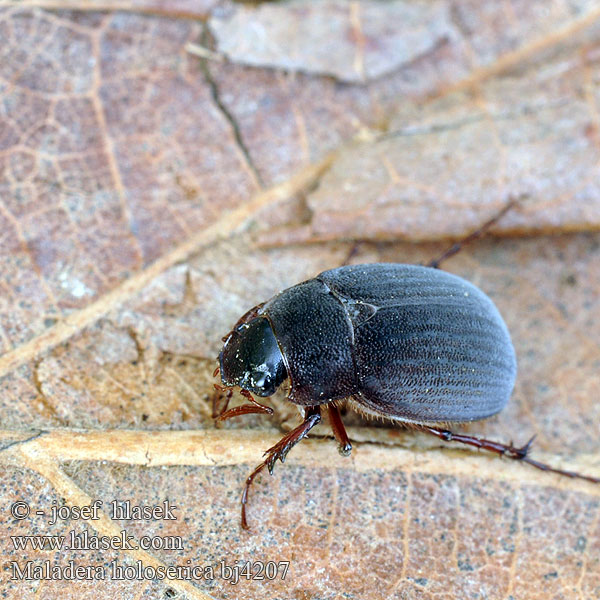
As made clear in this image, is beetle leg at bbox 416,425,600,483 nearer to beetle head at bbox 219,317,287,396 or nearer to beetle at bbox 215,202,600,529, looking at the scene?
beetle at bbox 215,202,600,529

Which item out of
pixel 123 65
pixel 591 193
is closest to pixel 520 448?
pixel 591 193

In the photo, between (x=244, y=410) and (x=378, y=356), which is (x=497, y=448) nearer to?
(x=378, y=356)

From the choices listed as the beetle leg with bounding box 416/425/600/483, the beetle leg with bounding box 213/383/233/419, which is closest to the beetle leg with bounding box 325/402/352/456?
the beetle leg with bounding box 416/425/600/483

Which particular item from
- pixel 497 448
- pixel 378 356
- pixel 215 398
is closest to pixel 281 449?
pixel 215 398

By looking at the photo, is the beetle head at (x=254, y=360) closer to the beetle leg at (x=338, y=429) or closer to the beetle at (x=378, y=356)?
the beetle at (x=378, y=356)

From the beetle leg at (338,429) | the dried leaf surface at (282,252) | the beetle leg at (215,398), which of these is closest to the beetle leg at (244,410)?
the beetle leg at (215,398)

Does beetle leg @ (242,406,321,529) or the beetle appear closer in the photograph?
beetle leg @ (242,406,321,529)

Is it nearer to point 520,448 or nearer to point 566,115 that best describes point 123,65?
point 566,115
